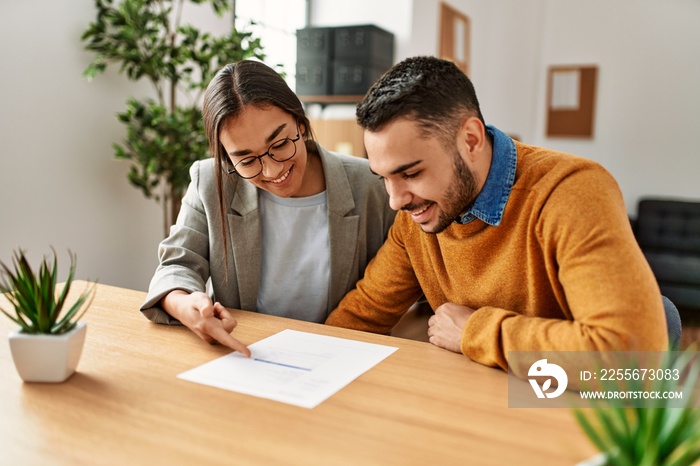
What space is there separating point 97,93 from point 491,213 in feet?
7.93

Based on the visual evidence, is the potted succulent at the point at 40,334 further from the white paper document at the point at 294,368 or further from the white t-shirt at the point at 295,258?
the white t-shirt at the point at 295,258

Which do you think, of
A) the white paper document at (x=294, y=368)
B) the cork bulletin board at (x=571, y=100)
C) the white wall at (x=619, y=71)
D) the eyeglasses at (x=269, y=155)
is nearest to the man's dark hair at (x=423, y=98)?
the eyeglasses at (x=269, y=155)

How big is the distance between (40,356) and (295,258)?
2.57 feet

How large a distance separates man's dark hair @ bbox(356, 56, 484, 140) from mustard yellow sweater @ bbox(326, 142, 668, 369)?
0.19 meters

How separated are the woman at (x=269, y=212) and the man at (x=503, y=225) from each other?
1.16ft

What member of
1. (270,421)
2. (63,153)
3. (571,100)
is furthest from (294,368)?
(571,100)

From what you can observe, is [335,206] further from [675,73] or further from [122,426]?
[675,73]

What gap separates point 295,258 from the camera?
69.4 inches

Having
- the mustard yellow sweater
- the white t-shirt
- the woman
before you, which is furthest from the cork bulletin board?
the mustard yellow sweater

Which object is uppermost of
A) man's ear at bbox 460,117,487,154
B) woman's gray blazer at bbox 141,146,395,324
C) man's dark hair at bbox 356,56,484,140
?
man's dark hair at bbox 356,56,484,140

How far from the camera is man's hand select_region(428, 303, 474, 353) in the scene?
1277 millimetres

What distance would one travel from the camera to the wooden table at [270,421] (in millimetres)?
855

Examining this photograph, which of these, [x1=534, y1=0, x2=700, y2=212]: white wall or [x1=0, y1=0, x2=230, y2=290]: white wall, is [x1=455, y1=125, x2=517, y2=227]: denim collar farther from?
[x1=534, y1=0, x2=700, y2=212]: white wall

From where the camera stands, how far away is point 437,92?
4.04 feet
